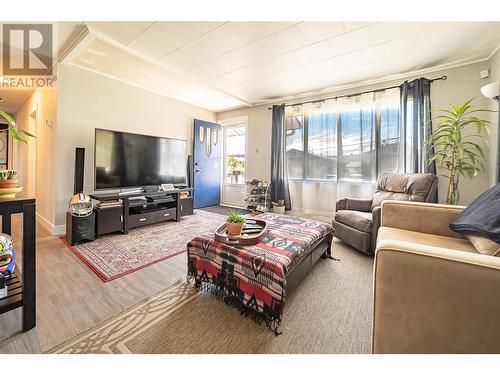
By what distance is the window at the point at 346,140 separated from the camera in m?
3.28

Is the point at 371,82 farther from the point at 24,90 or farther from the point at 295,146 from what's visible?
the point at 24,90

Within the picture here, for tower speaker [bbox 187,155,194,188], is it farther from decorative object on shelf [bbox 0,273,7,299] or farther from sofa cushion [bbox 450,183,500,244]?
sofa cushion [bbox 450,183,500,244]

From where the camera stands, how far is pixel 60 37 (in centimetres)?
230

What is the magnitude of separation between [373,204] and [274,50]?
7.34ft

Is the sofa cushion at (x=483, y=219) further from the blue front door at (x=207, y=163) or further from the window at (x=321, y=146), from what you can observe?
the blue front door at (x=207, y=163)

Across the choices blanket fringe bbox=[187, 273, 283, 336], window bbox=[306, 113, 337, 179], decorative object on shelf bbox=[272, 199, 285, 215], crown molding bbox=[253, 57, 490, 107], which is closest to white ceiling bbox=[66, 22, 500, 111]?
crown molding bbox=[253, 57, 490, 107]

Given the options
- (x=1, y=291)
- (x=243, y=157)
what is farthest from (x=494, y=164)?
(x=1, y=291)

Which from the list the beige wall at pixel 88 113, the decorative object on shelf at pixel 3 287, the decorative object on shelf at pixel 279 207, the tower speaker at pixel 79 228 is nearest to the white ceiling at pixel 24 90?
the beige wall at pixel 88 113

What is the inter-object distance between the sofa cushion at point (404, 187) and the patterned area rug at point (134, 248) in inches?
98.4

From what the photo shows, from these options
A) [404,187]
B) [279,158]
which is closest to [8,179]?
[404,187]

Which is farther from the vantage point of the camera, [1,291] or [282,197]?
[282,197]

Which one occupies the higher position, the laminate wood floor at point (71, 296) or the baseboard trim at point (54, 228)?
the baseboard trim at point (54, 228)
